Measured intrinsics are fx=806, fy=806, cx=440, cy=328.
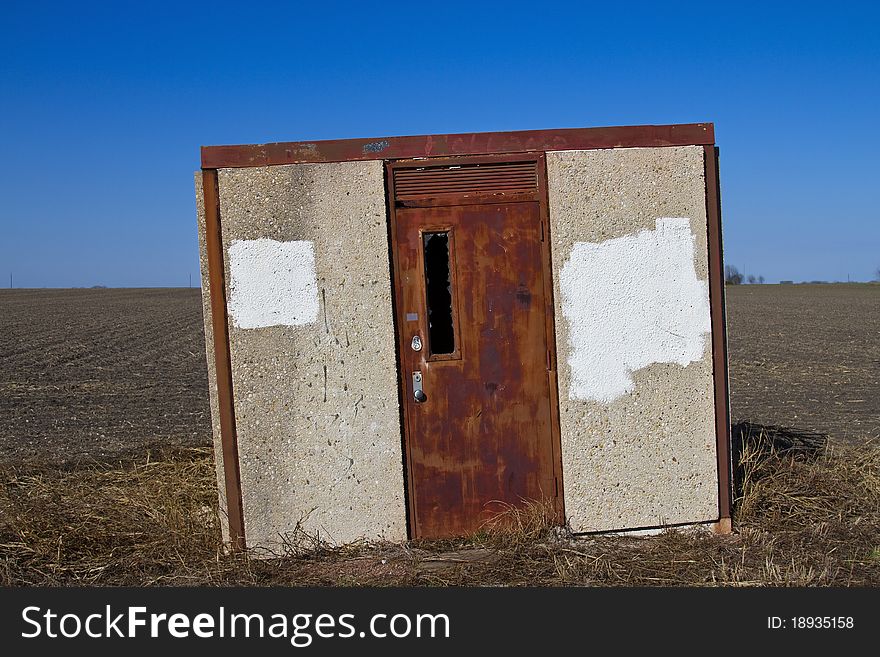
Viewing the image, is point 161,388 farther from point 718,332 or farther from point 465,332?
point 718,332

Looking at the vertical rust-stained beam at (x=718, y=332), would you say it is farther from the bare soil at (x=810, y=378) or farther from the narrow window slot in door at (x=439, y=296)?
the bare soil at (x=810, y=378)

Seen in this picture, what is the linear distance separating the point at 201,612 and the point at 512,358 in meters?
2.39

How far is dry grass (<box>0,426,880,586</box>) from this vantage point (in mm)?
4699

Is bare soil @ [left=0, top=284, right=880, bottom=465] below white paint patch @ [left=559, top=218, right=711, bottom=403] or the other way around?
below

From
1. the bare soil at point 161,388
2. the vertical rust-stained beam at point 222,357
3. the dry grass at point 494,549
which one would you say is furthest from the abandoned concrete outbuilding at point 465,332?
the bare soil at point 161,388

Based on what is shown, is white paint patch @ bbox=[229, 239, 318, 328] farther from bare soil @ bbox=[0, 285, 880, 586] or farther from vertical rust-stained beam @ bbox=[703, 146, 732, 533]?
vertical rust-stained beam @ bbox=[703, 146, 732, 533]

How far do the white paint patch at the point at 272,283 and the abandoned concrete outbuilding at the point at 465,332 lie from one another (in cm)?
1

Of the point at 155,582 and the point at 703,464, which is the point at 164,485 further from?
the point at 703,464

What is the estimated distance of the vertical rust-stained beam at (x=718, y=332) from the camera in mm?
5273

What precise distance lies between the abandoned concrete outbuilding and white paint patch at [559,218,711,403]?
0.01 m

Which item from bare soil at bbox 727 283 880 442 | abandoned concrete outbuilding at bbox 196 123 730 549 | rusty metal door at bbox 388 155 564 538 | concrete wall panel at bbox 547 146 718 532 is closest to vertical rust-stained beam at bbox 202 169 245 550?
abandoned concrete outbuilding at bbox 196 123 730 549

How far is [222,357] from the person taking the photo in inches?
203

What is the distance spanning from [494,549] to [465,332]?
4.57 ft

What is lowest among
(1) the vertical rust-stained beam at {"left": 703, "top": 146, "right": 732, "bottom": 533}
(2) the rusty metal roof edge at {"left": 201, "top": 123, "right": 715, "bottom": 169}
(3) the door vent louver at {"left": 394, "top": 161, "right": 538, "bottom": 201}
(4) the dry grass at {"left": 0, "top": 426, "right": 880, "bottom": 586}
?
(4) the dry grass at {"left": 0, "top": 426, "right": 880, "bottom": 586}
